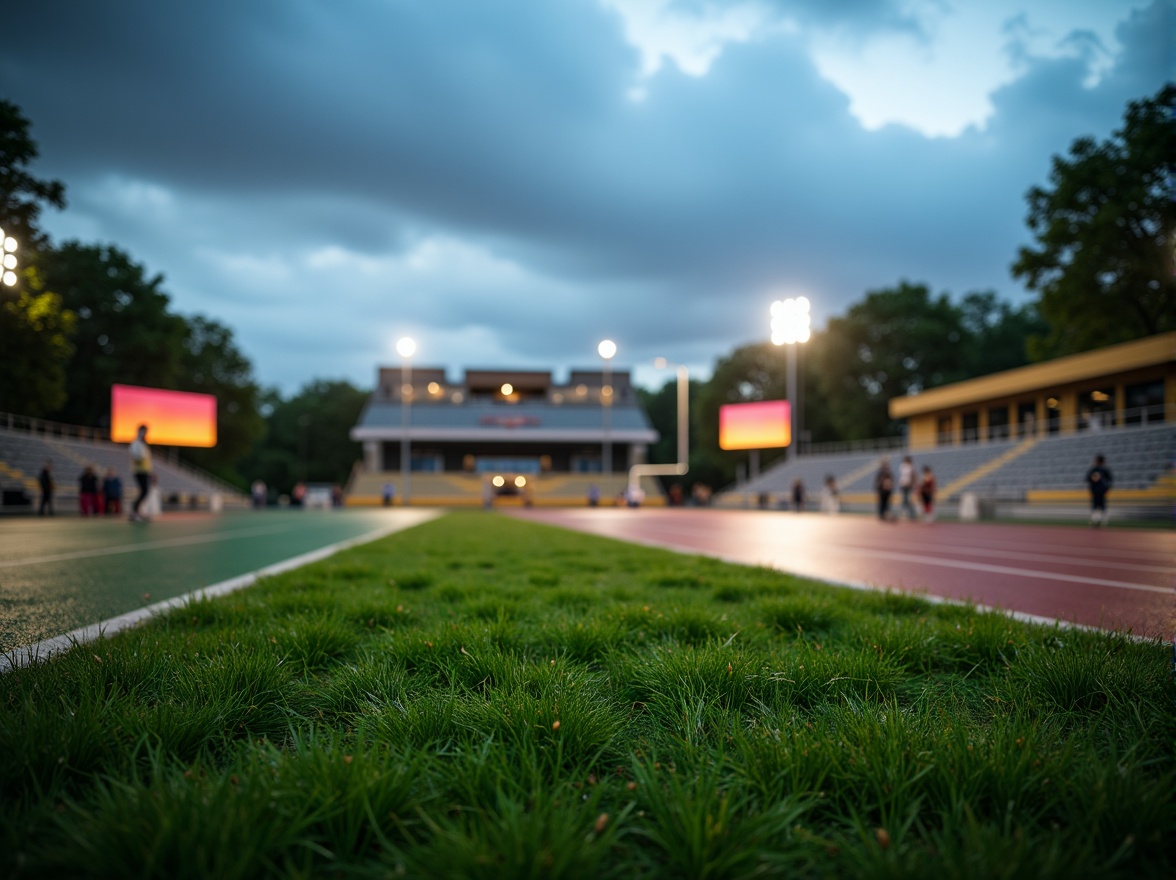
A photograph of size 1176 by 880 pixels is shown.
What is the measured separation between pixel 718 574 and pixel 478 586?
2.27 m

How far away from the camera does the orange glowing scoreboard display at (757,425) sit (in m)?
47.6

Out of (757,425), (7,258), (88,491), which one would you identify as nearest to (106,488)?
(88,491)

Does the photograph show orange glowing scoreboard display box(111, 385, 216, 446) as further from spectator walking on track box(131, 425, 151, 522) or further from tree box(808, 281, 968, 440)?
tree box(808, 281, 968, 440)

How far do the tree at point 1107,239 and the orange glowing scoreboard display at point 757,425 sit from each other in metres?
18.9

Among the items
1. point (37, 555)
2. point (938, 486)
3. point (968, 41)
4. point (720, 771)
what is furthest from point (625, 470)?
point (720, 771)

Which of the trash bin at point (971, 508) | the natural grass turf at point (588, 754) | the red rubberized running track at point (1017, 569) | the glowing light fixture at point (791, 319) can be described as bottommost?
the trash bin at point (971, 508)

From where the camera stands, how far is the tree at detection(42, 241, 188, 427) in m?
38.7

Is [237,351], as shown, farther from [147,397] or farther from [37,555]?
[37,555]

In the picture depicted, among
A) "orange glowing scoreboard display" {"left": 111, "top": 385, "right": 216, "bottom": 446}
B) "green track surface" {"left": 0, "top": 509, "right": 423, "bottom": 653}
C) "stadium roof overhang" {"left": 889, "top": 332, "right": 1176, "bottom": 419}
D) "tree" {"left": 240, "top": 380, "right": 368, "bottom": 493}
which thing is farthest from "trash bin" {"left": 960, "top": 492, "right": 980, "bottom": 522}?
"tree" {"left": 240, "top": 380, "right": 368, "bottom": 493}

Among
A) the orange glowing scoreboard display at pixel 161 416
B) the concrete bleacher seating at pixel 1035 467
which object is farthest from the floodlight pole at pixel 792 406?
the orange glowing scoreboard display at pixel 161 416

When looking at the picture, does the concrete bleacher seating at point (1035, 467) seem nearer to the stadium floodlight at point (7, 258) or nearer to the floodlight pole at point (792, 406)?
the floodlight pole at point (792, 406)

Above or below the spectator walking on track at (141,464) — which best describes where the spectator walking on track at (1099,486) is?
below

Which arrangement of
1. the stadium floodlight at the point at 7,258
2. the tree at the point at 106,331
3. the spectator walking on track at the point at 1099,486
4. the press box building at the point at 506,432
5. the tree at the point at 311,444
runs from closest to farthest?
1. the stadium floodlight at the point at 7,258
2. the spectator walking on track at the point at 1099,486
3. the tree at the point at 106,331
4. the press box building at the point at 506,432
5. the tree at the point at 311,444

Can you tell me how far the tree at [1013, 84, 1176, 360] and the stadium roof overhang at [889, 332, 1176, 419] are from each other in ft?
5.40
